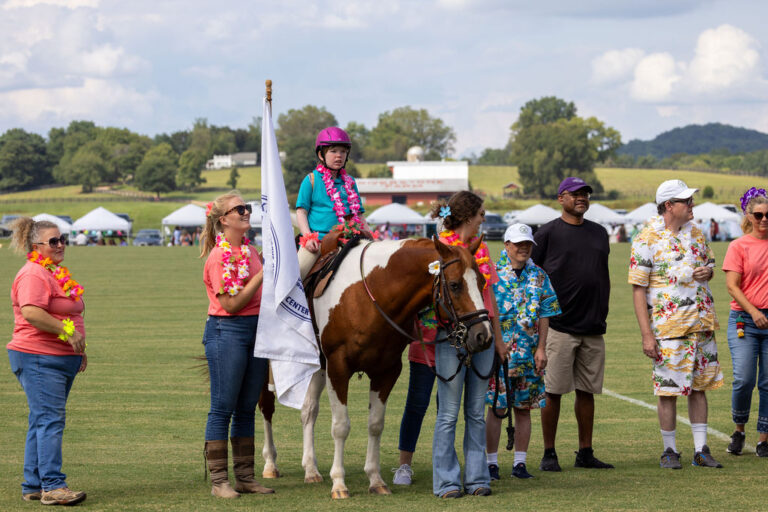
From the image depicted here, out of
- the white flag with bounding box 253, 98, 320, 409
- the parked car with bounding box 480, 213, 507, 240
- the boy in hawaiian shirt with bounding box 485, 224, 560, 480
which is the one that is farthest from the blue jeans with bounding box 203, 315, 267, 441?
the parked car with bounding box 480, 213, 507, 240

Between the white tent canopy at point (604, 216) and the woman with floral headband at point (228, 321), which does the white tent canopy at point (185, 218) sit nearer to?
the white tent canopy at point (604, 216)

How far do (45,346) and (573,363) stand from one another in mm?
4159

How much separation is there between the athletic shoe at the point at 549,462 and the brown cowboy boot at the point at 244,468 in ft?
7.37

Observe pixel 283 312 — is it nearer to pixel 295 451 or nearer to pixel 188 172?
pixel 295 451

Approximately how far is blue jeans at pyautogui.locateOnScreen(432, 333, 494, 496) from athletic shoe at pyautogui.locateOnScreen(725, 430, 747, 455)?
2.58m

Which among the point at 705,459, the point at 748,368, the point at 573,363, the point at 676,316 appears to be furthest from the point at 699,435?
the point at 573,363

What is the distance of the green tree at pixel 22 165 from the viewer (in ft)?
488

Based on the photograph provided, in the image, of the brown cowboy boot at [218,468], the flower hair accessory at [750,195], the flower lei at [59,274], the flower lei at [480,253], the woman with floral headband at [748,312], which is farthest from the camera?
the flower hair accessory at [750,195]

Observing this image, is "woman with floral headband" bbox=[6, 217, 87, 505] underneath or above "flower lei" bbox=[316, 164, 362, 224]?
underneath

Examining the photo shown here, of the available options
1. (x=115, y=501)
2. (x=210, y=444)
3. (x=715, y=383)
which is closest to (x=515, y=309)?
(x=715, y=383)

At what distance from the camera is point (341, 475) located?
6.95 meters

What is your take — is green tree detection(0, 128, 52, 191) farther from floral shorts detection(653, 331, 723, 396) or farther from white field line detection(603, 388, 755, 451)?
floral shorts detection(653, 331, 723, 396)

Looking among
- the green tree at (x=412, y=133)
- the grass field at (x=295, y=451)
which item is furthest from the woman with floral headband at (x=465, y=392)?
the green tree at (x=412, y=133)

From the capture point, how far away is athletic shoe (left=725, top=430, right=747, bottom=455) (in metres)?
8.30
